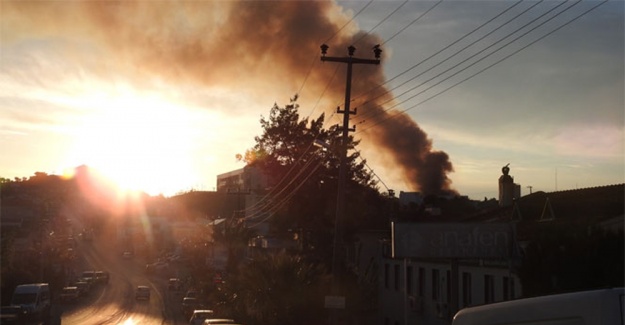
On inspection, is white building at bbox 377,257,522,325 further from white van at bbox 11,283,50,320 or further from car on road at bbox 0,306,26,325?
white van at bbox 11,283,50,320

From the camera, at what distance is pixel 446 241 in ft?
72.3

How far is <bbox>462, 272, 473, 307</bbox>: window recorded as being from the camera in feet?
95.2

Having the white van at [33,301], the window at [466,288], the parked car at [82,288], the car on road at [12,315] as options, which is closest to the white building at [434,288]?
the window at [466,288]

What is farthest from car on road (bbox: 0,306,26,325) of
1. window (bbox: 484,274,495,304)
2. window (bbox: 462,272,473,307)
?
window (bbox: 484,274,495,304)

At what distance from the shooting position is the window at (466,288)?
95.2 ft

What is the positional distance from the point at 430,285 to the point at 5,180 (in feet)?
82.4

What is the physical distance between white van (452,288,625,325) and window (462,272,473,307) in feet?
83.7

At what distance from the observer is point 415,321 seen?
34469 mm

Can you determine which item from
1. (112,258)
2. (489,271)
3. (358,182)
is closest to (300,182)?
(358,182)

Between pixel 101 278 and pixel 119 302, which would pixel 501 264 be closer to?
pixel 119 302

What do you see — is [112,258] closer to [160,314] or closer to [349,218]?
[160,314]

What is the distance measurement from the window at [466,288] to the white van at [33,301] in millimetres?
22426

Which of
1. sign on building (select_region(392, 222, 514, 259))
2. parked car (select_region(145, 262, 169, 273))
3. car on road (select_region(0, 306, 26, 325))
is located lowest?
car on road (select_region(0, 306, 26, 325))

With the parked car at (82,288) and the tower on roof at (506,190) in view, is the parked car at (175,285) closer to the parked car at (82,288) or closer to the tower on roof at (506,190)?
the parked car at (82,288)
